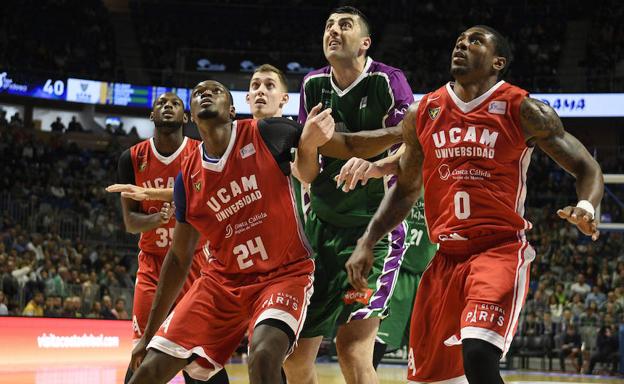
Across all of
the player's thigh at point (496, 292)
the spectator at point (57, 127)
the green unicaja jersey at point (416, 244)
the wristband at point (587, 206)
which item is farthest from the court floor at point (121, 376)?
the spectator at point (57, 127)

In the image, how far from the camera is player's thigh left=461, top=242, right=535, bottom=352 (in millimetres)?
4223

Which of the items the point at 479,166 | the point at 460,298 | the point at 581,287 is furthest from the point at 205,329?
the point at 581,287

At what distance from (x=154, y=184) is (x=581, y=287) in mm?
12604

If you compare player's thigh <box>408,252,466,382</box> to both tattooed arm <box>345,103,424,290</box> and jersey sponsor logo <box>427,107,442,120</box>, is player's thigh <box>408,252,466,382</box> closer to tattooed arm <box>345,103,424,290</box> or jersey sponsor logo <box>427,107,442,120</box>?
tattooed arm <box>345,103,424,290</box>

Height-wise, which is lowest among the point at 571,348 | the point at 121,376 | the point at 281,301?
the point at 571,348

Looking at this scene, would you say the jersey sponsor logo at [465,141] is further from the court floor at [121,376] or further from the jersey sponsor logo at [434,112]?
the court floor at [121,376]

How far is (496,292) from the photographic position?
14.1ft

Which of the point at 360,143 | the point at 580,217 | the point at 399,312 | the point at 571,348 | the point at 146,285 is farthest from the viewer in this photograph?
the point at 571,348

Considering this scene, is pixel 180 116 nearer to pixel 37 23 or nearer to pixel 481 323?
pixel 481 323

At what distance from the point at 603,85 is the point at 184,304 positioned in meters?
21.5

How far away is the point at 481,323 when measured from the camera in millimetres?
4215

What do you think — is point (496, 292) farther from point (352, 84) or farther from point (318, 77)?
point (318, 77)

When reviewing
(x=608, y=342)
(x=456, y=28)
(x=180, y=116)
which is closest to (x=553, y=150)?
(x=180, y=116)

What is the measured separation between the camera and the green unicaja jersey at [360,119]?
568 centimetres
